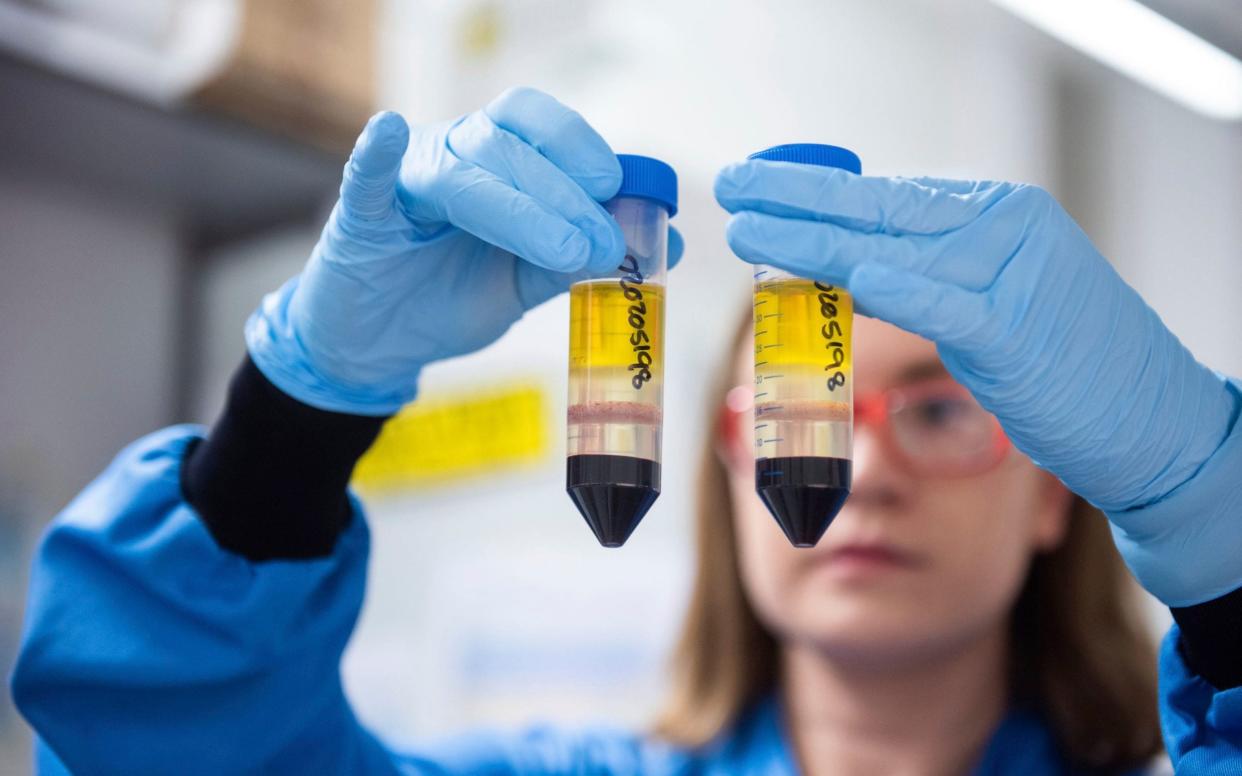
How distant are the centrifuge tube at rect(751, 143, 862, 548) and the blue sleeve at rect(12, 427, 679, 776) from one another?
0.59 metres

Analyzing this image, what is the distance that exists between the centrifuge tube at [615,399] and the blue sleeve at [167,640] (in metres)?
0.46

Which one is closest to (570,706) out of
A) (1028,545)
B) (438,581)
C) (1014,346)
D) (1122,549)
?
(438,581)

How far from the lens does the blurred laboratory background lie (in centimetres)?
217

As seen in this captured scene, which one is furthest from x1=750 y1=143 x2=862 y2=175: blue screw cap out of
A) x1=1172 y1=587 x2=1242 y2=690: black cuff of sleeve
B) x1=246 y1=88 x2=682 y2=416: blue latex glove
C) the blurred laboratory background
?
the blurred laboratory background

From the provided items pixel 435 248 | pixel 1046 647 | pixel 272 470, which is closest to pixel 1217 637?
pixel 1046 647

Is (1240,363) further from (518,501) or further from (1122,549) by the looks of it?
(1122,549)

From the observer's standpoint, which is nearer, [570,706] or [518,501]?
[570,706]

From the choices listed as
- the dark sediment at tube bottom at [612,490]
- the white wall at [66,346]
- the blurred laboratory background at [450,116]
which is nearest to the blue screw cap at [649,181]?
the dark sediment at tube bottom at [612,490]

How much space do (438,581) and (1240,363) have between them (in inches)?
85.3

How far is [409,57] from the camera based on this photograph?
9.88 ft

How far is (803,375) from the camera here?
98 cm

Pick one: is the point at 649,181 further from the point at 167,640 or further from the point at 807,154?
the point at 167,640

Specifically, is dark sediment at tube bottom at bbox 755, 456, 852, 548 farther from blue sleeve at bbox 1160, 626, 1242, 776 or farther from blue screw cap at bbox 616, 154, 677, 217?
blue sleeve at bbox 1160, 626, 1242, 776

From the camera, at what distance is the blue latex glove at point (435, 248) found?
106 centimetres
